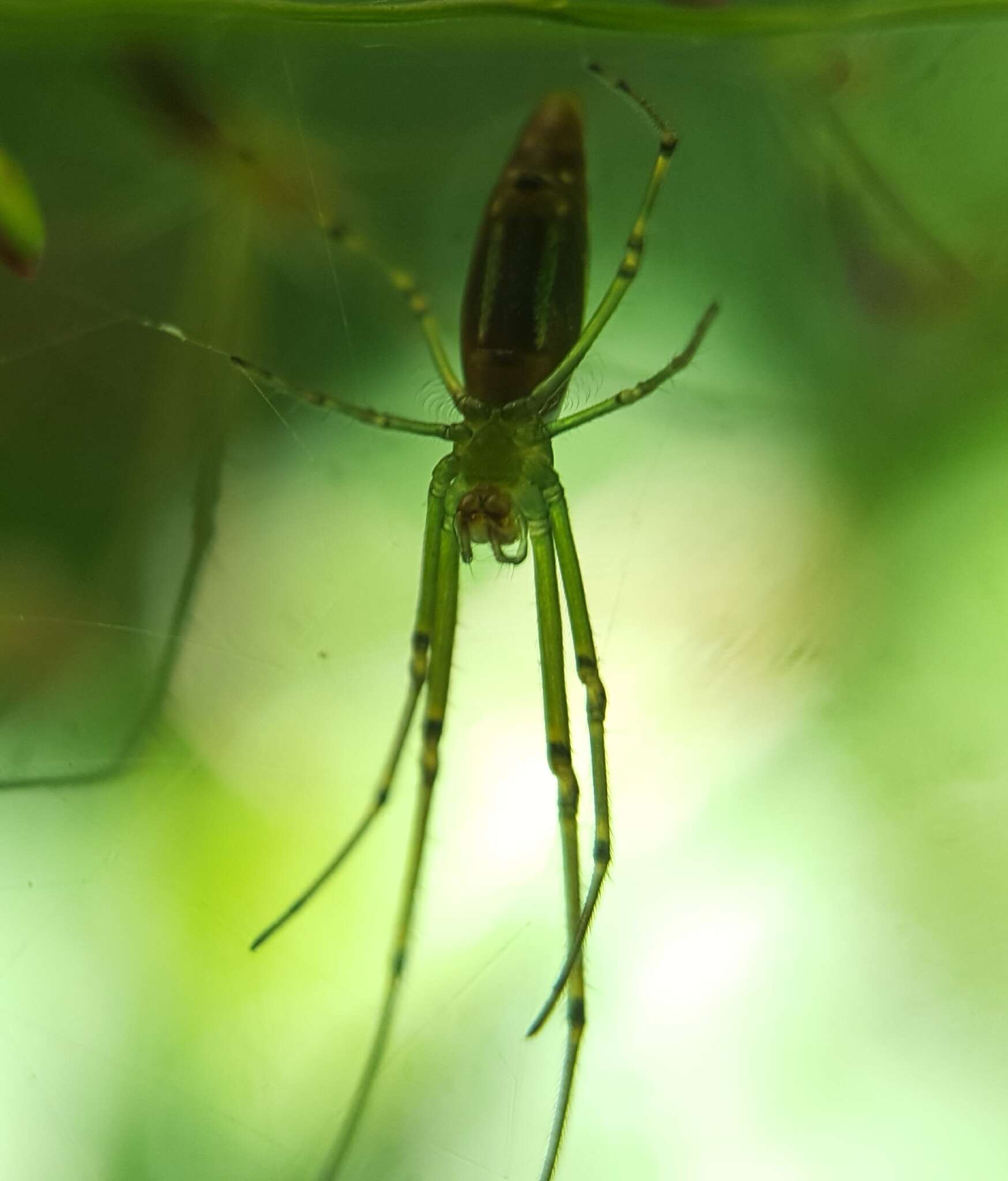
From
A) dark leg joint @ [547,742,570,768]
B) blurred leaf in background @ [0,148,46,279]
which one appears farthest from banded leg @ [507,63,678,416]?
blurred leaf in background @ [0,148,46,279]

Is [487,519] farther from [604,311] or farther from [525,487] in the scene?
[604,311]

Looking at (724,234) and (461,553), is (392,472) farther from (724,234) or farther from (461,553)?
(724,234)

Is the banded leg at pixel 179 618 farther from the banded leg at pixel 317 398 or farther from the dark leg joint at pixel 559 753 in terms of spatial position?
the dark leg joint at pixel 559 753

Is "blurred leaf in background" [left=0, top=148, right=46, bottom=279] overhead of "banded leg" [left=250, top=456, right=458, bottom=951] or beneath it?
overhead

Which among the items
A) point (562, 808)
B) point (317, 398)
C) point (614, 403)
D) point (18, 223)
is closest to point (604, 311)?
point (614, 403)

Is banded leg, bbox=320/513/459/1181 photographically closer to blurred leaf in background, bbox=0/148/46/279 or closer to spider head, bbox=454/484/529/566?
spider head, bbox=454/484/529/566

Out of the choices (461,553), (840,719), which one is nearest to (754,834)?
(840,719)
